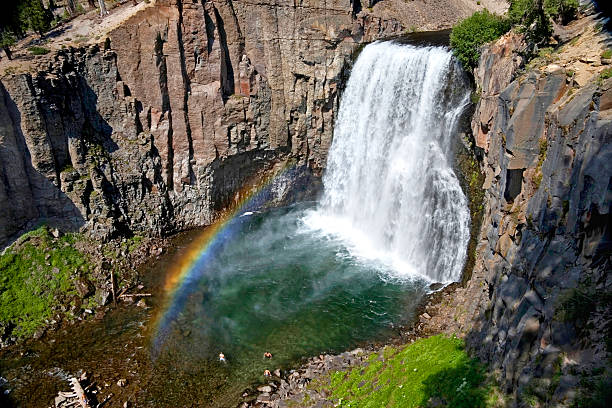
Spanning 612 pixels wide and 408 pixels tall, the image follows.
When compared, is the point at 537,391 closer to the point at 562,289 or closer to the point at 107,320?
the point at 562,289

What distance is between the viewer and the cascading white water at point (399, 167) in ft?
88.4

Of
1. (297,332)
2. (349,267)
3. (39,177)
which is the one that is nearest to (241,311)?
(297,332)

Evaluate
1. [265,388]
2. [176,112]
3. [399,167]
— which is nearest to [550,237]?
[265,388]

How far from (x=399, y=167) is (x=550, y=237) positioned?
58.6 ft

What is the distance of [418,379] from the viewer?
16.8 m

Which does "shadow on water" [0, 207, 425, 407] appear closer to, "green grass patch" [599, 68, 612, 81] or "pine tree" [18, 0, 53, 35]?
"green grass patch" [599, 68, 612, 81]

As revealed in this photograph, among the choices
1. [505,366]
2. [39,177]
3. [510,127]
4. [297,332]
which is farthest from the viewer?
[39,177]

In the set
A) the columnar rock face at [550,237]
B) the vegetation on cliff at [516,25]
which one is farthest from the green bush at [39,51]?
the columnar rock face at [550,237]

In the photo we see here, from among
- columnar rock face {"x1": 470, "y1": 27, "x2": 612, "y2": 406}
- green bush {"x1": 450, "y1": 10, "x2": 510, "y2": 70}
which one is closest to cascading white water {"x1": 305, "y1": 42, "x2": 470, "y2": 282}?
green bush {"x1": 450, "y1": 10, "x2": 510, "y2": 70}

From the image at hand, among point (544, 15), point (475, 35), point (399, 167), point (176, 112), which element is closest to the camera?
point (544, 15)

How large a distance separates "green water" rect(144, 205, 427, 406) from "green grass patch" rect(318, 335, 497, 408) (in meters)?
3.14

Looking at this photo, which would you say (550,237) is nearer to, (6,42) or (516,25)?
(516,25)

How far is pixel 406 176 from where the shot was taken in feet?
98.4

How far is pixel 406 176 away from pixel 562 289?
1881 cm
